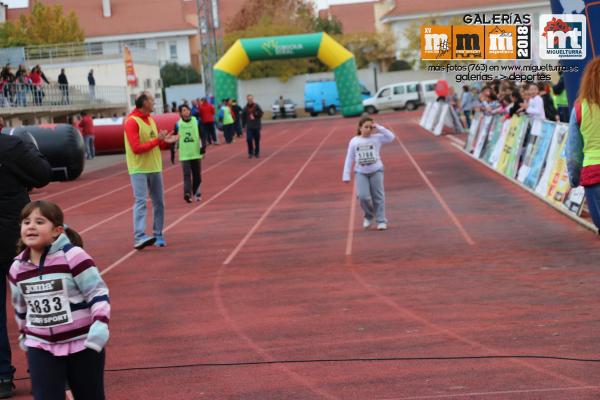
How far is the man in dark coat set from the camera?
7274 millimetres

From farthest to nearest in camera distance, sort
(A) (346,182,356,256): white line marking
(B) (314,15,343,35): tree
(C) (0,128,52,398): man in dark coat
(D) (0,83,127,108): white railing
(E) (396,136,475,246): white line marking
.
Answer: (B) (314,15,343,35): tree → (D) (0,83,127,108): white railing → (E) (396,136,475,246): white line marking → (A) (346,182,356,256): white line marking → (C) (0,128,52,398): man in dark coat

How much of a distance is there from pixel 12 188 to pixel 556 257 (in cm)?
634

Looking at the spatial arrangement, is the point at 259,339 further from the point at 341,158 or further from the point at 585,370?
the point at 341,158

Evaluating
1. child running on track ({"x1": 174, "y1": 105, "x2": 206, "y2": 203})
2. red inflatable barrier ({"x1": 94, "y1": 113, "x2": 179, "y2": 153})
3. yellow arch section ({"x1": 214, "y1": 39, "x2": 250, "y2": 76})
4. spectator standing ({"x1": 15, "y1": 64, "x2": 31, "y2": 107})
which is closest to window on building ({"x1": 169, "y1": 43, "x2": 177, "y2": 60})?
yellow arch section ({"x1": 214, "y1": 39, "x2": 250, "y2": 76})

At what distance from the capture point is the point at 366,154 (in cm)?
1530

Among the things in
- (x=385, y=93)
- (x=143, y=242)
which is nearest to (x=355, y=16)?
(x=385, y=93)

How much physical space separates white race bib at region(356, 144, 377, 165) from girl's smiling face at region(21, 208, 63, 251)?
10.3 meters

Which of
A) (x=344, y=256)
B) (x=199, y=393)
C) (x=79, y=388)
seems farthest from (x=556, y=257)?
(x=79, y=388)

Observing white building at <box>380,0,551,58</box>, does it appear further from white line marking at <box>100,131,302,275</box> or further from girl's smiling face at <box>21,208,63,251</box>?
girl's smiling face at <box>21,208,63,251</box>

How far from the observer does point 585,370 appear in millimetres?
6863

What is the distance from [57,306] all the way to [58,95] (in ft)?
138

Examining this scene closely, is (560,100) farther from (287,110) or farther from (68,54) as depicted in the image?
(287,110)
